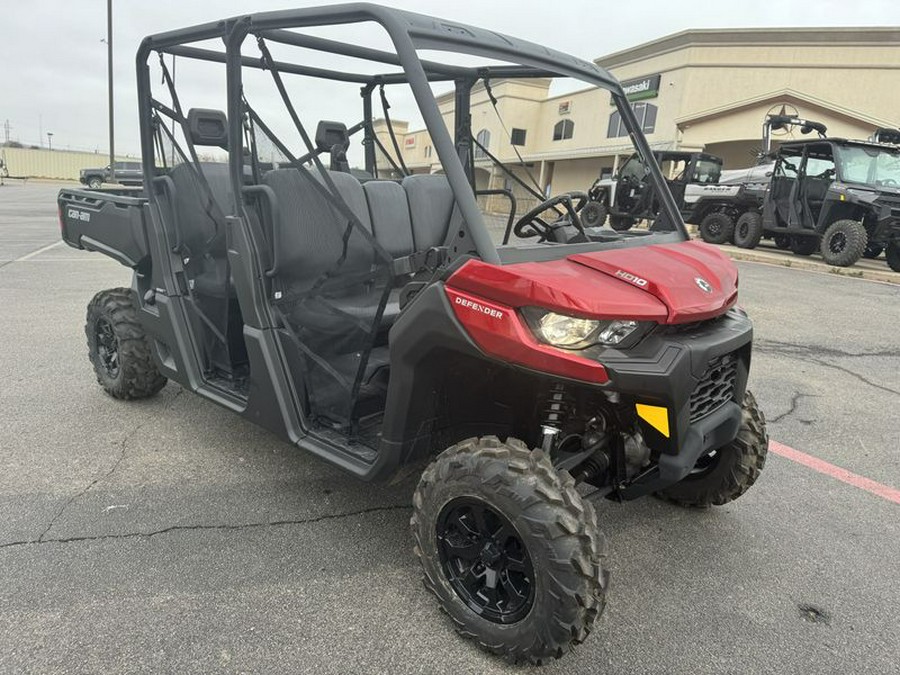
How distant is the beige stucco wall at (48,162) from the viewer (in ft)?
181

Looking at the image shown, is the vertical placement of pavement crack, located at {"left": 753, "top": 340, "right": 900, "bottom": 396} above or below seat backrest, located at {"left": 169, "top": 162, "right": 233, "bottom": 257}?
below

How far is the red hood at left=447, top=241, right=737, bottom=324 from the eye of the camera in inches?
74.2

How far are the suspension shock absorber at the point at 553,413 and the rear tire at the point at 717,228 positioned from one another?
1542 centimetres

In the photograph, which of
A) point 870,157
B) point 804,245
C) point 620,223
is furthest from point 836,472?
point 804,245

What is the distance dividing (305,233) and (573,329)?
4.68 ft

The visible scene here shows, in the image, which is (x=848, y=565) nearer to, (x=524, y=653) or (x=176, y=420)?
(x=524, y=653)

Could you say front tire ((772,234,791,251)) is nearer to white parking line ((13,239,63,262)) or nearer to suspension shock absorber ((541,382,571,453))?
suspension shock absorber ((541,382,571,453))

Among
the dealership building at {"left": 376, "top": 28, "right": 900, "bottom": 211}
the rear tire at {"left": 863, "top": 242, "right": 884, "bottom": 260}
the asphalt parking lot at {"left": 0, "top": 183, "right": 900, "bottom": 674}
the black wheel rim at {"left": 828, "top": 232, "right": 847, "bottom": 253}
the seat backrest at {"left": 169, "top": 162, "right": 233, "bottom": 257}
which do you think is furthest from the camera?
the dealership building at {"left": 376, "top": 28, "right": 900, "bottom": 211}

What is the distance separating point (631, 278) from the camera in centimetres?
205

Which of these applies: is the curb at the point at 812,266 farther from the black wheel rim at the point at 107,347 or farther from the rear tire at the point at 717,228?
the black wheel rim at the point at 107,347

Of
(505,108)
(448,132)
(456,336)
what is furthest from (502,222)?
(505,108)

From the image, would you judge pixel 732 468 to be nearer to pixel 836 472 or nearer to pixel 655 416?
pixel 655 416

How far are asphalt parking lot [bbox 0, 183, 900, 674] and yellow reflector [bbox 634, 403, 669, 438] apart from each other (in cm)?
83

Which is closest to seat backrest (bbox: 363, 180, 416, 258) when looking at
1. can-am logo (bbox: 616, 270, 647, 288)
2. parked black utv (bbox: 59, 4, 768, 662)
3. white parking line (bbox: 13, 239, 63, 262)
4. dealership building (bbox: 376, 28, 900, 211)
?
parked black utv (bbox: 59, 4, 768, 662)
